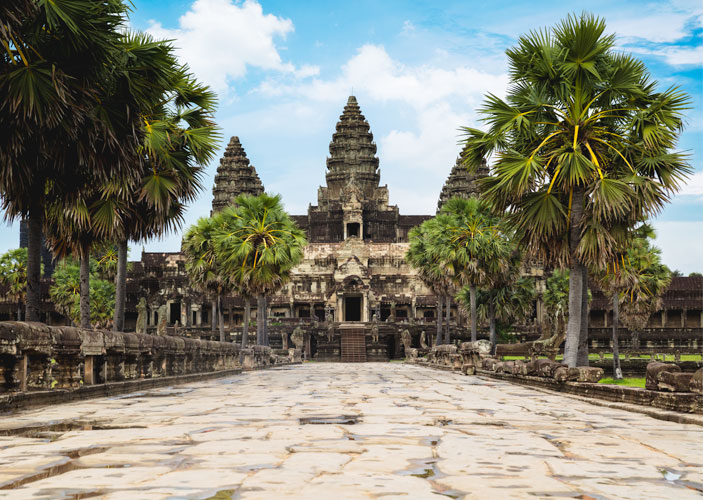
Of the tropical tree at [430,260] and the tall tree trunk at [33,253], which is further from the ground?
the tropical tree at [430,260]

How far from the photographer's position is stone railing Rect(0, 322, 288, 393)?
9016 millimetres

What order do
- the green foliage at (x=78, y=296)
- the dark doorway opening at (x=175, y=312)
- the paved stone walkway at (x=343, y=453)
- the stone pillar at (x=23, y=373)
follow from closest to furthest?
1. the paved stone walkway at (x=343, y=453)
2. the stone pillar at (x=23, y=373)
3. the green foliage at (x=78, y=296)
4. the dark doorway opening at (x=175, y=312)

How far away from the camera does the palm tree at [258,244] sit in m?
28.8

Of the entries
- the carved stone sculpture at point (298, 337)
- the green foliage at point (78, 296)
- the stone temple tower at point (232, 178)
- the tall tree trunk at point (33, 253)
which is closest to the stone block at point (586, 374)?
the tall tree trunk at point (33, 253)

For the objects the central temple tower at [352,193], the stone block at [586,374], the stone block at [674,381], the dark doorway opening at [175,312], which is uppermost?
the central temple tower at [352,193]

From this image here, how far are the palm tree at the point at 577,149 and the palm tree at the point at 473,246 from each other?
16038mm

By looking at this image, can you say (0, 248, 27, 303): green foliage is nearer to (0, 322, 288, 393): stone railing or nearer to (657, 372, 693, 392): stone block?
(0, 322, 288, 393): stone railing

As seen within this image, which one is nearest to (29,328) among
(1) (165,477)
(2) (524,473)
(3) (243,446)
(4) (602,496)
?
(3) (243,446)

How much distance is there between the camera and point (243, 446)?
5863mm

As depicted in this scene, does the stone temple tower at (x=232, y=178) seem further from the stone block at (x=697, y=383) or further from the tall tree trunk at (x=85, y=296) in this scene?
the stone block at (x=697, y=383)

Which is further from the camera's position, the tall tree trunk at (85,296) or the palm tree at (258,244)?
the palm tree at (258,244)

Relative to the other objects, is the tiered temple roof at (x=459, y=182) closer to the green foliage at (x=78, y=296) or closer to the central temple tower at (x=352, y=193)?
the central temple tower at (x=352, y=193)

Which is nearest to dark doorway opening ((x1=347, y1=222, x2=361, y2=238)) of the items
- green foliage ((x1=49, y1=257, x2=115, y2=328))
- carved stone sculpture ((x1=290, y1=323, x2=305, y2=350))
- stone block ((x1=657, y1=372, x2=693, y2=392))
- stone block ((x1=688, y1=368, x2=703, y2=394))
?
carved stone sculpture ((x1=290, y1=323, x2=305, y2=350))

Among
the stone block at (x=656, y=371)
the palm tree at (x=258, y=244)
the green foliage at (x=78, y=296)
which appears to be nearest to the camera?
the stone block at (x=656, y=371)
